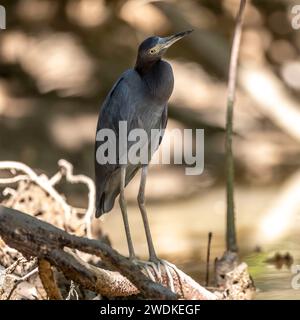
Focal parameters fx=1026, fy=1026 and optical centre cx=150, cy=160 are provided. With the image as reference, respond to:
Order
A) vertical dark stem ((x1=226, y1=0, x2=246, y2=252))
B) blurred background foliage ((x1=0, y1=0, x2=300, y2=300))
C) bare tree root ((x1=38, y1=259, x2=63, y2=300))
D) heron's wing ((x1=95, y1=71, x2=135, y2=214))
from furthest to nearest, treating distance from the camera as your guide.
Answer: blurred background foliage ((x1=0, y1=0, x2=300, y2=300)), vertical dark stem ((x1=226, y1=0, x2=246, y2=252)), heron's wing ((x1=95, y1=71, x2=135, y2=214)), bare tree root ((x1=38, y1=259, x2=63, y2=300))

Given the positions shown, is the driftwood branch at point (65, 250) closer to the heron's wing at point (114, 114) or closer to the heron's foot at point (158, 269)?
the heron's foot at point (158, 269)

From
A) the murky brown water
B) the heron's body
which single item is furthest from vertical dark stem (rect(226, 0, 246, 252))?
the heron's body

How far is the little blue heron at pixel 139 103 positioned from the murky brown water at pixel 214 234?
0.75 meters

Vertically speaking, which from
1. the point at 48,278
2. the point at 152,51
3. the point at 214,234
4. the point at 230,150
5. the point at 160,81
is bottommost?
the point at 48,278

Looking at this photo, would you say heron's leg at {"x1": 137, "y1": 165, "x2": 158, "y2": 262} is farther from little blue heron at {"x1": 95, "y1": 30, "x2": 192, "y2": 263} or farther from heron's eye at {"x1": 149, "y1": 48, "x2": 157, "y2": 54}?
heron's eye at {"x1": 149, "y1": 48, "x2": 157, "y2": 54}

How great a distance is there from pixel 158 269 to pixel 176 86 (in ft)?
16.3

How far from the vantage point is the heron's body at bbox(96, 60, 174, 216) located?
3949 mm

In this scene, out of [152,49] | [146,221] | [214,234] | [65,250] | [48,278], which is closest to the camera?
[65,250]

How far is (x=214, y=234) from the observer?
584 centimetres

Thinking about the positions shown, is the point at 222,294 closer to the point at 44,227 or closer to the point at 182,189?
the point at 44,227

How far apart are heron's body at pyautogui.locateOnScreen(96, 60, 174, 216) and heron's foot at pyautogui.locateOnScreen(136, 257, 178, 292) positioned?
42 centimetres

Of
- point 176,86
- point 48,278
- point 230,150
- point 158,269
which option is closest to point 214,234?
point 230,150

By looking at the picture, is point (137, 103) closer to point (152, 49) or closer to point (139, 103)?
point (139, 103)
